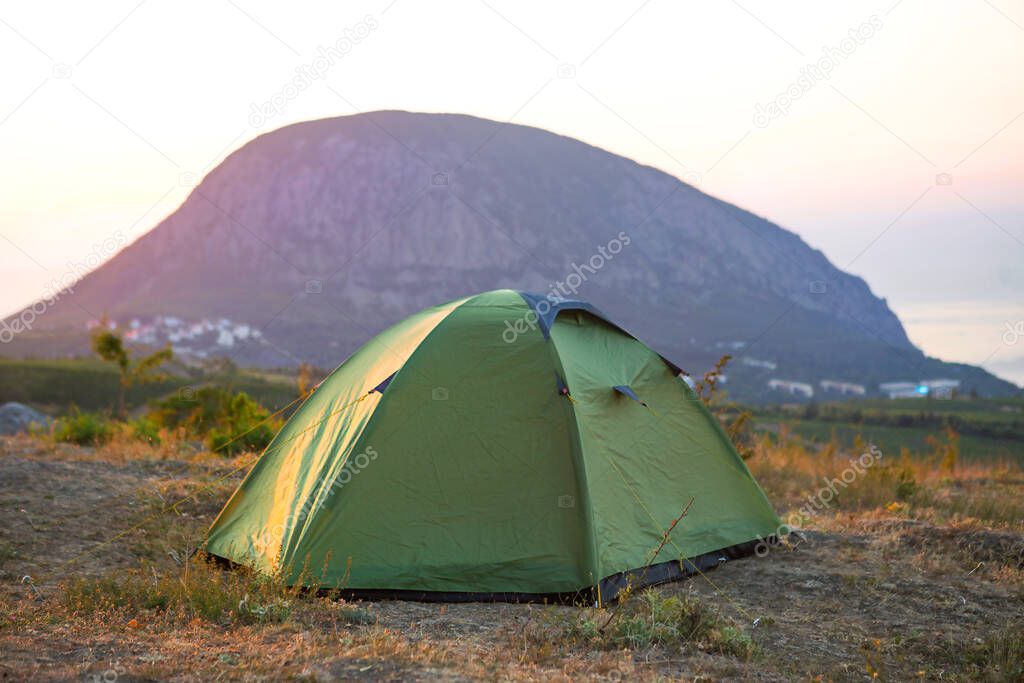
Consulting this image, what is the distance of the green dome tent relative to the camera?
6.07m

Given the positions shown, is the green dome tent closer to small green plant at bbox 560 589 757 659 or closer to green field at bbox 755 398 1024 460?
small green plant at bbox 560 589 757 659

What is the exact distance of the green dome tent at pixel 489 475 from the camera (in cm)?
607

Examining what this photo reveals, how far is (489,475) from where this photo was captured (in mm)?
6383

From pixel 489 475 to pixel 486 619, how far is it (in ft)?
3.87

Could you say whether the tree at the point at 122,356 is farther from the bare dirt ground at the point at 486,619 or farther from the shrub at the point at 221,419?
the bare dirt ground at the point at 486,619

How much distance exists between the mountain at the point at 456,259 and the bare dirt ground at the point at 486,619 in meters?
75.9

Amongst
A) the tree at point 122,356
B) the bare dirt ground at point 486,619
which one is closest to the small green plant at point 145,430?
the tree at point 122,356

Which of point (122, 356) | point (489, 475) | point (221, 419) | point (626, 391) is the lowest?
point (489, 475)

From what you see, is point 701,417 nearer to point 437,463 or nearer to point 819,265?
point 437,463

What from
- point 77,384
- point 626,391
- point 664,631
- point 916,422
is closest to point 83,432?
point 626,391

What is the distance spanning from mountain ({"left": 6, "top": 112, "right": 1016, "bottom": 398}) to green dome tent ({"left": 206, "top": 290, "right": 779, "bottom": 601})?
3025 inches

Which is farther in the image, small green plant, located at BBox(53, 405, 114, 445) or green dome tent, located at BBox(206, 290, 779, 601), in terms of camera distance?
small green plant, located at BBox(53, 405, 114, 445)

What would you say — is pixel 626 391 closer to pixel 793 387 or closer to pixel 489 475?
pixel 489 475

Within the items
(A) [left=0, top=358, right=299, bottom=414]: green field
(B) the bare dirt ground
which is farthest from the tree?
(A) [left=0, top=358, right=299, bottom=414]: green field
